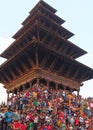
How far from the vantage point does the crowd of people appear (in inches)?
658

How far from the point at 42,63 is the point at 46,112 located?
8424 millimetres

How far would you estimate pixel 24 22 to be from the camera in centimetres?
3634

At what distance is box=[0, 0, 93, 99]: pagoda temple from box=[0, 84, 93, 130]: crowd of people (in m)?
4.16

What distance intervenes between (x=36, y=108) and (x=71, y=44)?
1398 cm

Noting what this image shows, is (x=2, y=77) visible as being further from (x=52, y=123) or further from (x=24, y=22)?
(x=52, y=123)

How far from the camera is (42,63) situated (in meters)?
26.7

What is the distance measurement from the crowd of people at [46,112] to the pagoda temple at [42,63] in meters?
4.16

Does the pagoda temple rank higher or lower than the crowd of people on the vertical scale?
higher

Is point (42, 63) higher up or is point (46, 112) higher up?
point (42, 63)

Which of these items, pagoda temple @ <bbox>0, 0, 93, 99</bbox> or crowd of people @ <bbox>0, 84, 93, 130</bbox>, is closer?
crowd of people @ <bbox>0, 84, 93, 130</bbox>

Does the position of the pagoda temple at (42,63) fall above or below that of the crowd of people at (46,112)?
above

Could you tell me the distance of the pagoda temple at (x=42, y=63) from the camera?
86.3 ft

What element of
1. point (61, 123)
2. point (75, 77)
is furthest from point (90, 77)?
point (61, 123)

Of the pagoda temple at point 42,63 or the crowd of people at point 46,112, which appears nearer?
the crowd of people at point 46,112
